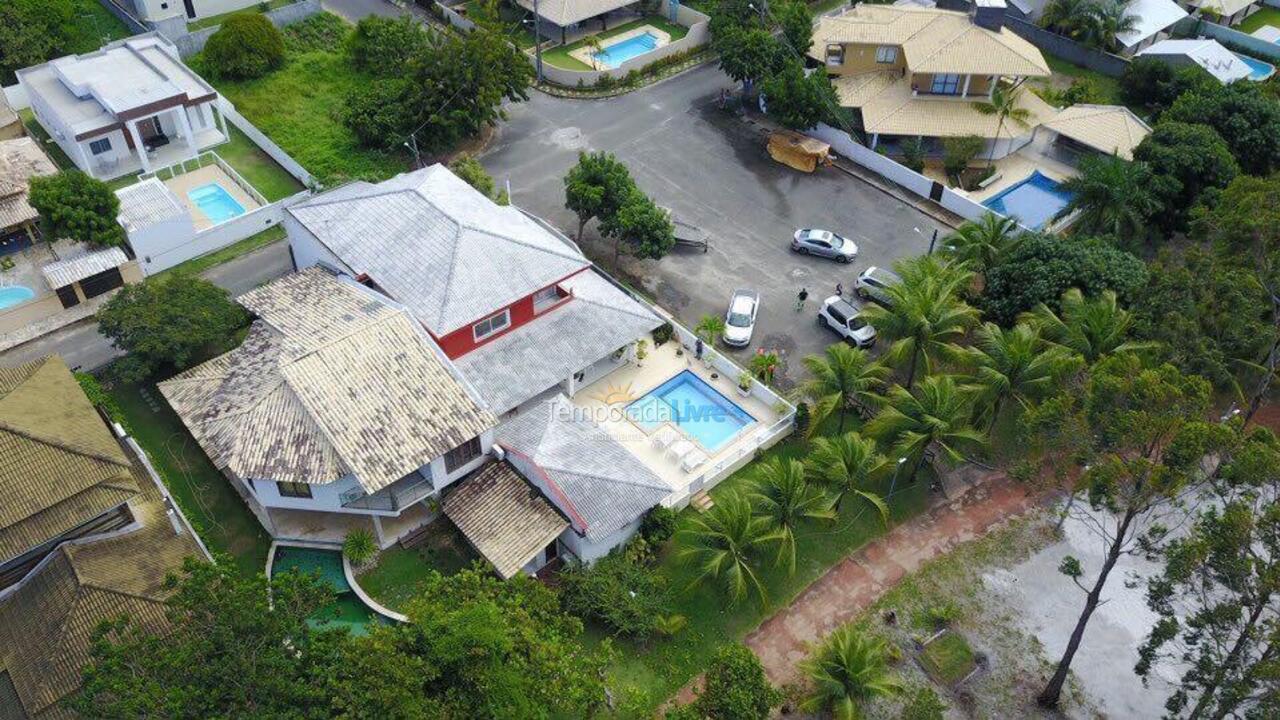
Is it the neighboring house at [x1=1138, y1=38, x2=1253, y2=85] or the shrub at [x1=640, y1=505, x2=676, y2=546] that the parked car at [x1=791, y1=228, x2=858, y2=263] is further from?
the neighboring house at [x1=1138, y1=38, x2=1253, y2=85]

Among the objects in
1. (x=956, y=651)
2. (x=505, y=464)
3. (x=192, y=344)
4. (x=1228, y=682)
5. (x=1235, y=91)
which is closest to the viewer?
(x=1228, y=682)

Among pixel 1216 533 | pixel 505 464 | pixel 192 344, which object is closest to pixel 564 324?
pixel 505 464

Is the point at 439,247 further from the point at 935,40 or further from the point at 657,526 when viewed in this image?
the point at 935,40

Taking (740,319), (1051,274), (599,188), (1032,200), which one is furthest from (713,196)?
(1051,274)

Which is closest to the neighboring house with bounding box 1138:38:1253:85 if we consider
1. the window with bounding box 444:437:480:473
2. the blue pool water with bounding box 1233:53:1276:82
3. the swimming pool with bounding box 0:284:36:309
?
the blue pool water with bounding box 1233:53:1276:82

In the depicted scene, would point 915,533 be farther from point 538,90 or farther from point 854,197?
point 538,90

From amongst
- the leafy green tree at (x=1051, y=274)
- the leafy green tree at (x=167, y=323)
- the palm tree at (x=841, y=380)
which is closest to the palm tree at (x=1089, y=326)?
the leafy green tree at (x=1051, y=274)
